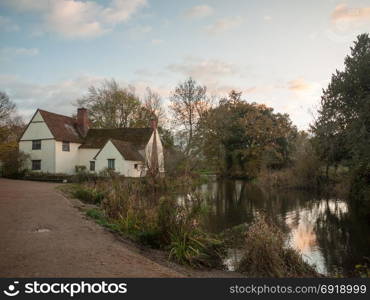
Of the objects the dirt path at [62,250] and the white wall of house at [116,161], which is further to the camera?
the white wall of house at [116,161]

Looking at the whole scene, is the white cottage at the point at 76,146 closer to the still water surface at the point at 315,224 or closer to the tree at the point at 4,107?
the tree at the point at 4,107

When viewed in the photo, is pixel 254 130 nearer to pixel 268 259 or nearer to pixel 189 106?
pixel 189 106

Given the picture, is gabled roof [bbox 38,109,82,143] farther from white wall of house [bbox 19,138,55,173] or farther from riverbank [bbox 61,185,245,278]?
riverbank [bbox 61,185,245,278]

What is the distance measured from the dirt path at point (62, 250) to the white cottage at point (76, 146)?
22.4 metres

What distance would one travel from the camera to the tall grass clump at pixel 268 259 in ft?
26.1

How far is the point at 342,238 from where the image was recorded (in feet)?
43.0

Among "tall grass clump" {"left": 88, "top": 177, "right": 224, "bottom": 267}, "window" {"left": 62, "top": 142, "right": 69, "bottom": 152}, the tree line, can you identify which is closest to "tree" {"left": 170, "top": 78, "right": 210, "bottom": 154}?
the tree line

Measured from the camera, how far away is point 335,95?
23.7 metres

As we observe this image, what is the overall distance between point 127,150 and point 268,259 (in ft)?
97.6

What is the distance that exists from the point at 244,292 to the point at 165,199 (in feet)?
15.1

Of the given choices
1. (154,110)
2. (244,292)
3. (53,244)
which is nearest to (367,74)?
(244,292)

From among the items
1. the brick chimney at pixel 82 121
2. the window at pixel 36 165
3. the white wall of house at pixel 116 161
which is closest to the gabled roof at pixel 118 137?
the brick chimney at pixel 82 121

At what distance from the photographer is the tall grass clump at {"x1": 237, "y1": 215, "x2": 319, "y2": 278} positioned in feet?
26.1

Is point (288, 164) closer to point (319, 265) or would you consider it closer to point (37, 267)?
point (319, 265)
